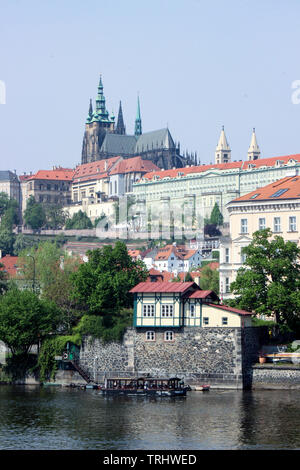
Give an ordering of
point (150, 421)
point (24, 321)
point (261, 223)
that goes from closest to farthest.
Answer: point (150, 421), point (24, 321), point (261, 223)

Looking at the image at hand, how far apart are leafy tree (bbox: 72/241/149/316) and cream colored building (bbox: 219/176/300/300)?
33.3 ft

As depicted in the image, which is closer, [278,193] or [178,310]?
[178,310]

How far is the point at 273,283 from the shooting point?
7062 cm

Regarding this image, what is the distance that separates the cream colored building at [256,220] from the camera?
8138cm

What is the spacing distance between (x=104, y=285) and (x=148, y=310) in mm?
5778

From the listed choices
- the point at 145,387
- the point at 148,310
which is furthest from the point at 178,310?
the point at 145,387

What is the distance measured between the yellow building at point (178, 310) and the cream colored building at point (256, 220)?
12.0m

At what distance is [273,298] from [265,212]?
1465cm

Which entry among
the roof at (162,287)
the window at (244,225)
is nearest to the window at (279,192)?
the window at (244,225)

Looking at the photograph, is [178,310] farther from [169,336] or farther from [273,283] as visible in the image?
[273,283]
